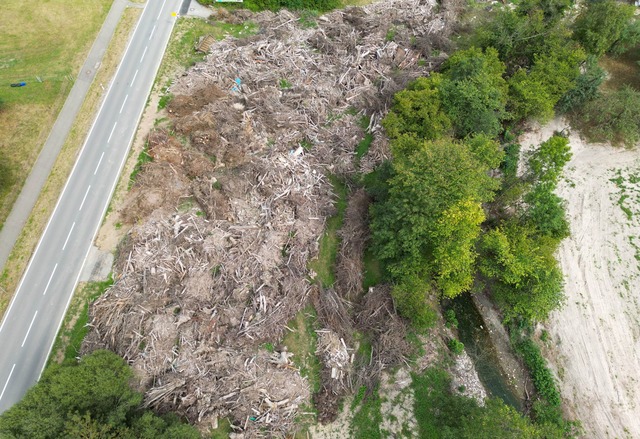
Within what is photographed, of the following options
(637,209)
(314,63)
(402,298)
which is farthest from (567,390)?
(314,63)

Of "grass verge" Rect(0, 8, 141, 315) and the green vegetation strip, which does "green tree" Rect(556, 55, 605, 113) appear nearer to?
the green vegetation strip

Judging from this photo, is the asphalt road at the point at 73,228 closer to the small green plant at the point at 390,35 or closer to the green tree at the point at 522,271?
the small green plant at the point at 390,35

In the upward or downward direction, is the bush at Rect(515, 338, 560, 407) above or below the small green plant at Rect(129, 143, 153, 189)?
below

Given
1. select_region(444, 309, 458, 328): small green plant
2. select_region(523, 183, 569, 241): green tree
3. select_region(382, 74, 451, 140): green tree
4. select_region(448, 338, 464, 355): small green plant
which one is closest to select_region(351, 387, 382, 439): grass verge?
select_region(448, 338, 464, 355): small green plant

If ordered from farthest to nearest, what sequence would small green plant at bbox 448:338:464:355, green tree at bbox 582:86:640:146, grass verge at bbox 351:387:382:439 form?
green tree at bbox 582:86:640:146 < small green plant at bbox 448:338:464:355 < grass verge at bbox 351:387:382:439

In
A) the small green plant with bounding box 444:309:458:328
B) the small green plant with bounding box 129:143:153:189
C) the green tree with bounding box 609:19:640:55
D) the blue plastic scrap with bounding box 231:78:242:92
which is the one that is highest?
the green tree with bounding box 609:19:640:55

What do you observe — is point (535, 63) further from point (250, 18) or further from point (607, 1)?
point (250, 18)

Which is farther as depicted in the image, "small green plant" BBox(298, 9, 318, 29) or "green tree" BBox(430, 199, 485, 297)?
"small green plant" BBox(298, 9, 318, 29)

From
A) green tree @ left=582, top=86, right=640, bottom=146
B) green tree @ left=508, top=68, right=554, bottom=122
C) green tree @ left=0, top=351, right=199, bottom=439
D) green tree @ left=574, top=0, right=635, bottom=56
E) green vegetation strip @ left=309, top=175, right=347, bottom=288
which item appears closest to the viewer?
green tree @ left=0, top=351, right=199, bottom=439

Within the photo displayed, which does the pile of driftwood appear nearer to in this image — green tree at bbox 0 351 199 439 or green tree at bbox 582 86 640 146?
green tree at bbox 0 351 199 439

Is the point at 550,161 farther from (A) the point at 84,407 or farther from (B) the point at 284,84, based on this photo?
(A) the point at 84,407
